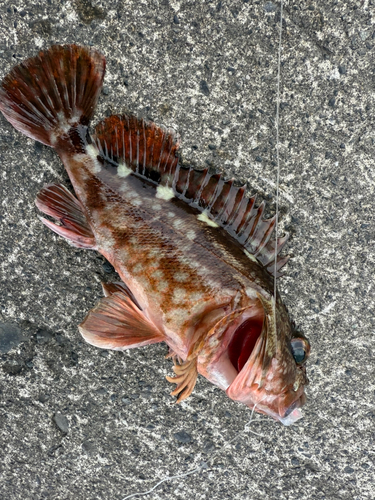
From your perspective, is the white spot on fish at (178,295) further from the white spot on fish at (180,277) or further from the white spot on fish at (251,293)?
the white spot on fish at (251,293)

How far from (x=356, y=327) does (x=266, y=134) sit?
136 cm

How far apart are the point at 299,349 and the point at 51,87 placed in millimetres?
1869

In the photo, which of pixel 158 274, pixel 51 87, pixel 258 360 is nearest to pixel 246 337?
pixel 258 360

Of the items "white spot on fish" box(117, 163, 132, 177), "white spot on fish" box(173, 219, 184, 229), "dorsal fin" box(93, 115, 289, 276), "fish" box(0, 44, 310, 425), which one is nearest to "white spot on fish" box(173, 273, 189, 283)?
"fish" box(0, 44, 310, 425)

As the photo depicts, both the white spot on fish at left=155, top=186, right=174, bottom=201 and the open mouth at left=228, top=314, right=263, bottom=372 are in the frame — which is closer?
the open mouth at left=228, top=314, right=263, bottom=372

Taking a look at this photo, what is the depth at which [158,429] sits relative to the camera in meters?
2.78

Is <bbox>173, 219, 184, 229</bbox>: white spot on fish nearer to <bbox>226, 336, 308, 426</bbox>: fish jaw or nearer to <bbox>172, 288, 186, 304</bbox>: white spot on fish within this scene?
<bbox>172, 288, 186, 304</bbox>: white spot on fish

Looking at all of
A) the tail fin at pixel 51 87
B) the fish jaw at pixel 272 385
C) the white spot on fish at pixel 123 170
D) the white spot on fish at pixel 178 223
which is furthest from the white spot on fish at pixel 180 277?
the tail fin at pixel 51 87

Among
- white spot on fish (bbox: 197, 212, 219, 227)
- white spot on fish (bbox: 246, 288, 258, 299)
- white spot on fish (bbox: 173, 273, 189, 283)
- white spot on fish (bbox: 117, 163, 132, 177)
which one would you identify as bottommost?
white spot on fish (bbox: 173, 273, 189, 283)

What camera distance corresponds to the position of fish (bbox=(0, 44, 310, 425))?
188 cm

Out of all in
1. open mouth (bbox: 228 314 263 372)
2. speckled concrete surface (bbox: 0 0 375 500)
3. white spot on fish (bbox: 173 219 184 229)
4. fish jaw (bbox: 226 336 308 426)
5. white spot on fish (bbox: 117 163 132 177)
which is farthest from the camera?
speckled concrete surface (bbox: 0 0 375 500)

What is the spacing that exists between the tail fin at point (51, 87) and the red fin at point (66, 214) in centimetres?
34

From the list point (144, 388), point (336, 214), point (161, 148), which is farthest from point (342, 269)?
point (144, 388)

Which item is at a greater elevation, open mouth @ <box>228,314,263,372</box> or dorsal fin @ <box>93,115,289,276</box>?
dorsal fin @ <box>93,115,289,276</box>
